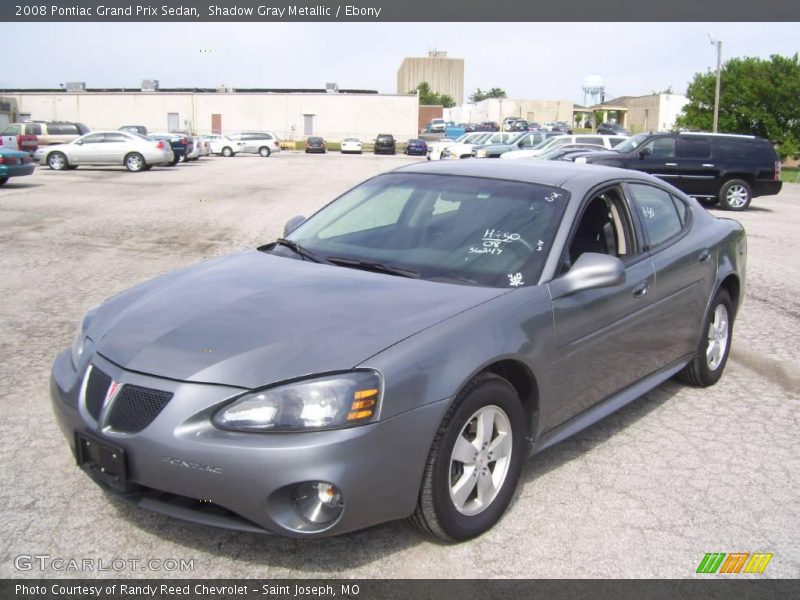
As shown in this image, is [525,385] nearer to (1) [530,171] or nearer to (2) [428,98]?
(1) [530,171]

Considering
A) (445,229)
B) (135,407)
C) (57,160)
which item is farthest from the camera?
(57,160)

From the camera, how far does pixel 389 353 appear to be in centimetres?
321

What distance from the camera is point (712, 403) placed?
548 centimetres

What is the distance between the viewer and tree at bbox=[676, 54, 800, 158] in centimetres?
4391

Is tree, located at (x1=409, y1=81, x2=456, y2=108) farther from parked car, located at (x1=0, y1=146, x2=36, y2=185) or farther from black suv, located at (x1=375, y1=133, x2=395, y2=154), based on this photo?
parked car, located at (x1=0, y1=146, x2=36, y2=185)

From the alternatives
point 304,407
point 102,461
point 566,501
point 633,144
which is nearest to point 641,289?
point 566,501

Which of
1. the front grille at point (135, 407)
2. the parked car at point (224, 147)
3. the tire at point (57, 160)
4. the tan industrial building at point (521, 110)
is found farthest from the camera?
the tan industrial building at point (521, 110)

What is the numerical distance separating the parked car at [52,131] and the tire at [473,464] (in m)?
37.2

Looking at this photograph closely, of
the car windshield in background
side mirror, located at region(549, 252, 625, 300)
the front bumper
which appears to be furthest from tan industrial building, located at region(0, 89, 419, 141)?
the front bumper

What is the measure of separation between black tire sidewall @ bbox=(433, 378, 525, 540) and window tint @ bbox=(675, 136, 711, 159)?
680 inches

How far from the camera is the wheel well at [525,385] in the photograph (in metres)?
3.71

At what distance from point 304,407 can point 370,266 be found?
130 centimetres

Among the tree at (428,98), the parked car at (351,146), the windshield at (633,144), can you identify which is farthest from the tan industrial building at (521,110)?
Answer: the windshield at (633,144)

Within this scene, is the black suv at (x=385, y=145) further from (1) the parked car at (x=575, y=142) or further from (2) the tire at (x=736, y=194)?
(2) the tire at (x=736, y=194)
